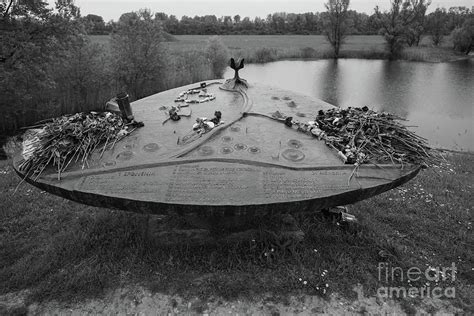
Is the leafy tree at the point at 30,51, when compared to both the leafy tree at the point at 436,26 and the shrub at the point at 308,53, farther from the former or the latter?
the leafy tree at the point at 436,26

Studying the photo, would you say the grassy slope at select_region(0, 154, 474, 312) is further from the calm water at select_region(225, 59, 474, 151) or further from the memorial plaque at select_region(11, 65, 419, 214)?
the calm water at select_region(225, 59, 474, 151)

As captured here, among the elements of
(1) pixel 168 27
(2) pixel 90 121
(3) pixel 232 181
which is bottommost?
(3) pixel 232 181

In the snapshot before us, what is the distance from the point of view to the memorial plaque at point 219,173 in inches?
119

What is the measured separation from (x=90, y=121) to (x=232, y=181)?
186 cm

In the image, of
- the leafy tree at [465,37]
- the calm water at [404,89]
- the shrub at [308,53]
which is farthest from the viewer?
the shrub at [308,53]

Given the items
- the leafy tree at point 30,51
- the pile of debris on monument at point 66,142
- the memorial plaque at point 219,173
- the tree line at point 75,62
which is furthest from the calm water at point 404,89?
the pile of debris on monument at point 66,142

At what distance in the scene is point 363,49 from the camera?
4069cm

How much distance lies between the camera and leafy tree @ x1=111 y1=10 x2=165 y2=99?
19.2 metres

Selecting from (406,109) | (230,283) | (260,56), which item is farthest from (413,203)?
(260,56)

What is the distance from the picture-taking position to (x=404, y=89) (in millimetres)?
20609

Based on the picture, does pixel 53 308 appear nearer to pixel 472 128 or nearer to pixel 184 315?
pixel 184 315

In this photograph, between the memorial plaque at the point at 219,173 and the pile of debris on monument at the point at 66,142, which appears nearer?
the memorial plaque at the point at 219,173

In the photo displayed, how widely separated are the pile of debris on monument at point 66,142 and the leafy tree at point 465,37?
4502 centimetres

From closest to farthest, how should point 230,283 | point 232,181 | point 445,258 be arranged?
point 232,181 → point 230,283 → point 445,258
